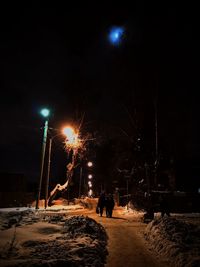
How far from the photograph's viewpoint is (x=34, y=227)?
43.4 feet

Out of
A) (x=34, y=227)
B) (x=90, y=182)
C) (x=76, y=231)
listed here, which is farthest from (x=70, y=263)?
(x=90, y=182)

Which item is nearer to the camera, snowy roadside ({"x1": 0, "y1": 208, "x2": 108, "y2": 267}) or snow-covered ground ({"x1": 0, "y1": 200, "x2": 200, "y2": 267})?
snowy roadside ({"x1": 0, "y1": 208, "x2": 108, "y2": 267})

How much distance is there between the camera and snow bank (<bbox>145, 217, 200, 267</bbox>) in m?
8.09

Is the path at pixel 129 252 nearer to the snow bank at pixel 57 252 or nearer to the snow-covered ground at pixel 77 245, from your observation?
the snow-covered ground at pixel 77 245

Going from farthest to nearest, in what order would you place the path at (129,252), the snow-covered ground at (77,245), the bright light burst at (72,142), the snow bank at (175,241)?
the bright light burst at (72,142)
the path at (129,252)
the snow bank at (175,241)
the snow-covered ground at (77,245)

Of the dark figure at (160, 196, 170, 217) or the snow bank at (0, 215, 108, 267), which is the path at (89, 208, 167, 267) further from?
the dark figure at (160, 196, 170, 217)

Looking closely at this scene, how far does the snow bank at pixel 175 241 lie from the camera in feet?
26.5

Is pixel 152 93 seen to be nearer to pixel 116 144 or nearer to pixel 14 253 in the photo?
pixel 116 144

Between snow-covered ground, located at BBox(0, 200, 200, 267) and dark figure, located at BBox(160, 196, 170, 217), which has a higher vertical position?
dark figure, located at BBox(160, 196, 170, 217)

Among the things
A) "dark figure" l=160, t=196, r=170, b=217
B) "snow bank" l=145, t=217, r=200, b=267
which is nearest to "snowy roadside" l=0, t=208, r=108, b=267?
"snow bank" l=145, t=217, r=200, b=267

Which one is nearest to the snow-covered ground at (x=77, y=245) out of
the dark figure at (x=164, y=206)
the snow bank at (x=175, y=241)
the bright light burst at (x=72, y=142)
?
the snow bank at (x=175, y=241)

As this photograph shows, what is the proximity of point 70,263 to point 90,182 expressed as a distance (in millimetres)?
74844

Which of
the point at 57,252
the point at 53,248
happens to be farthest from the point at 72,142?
the point at 57,252

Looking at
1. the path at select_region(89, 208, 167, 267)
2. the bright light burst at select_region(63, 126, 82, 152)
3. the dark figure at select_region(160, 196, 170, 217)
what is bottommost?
the path at select_region(89, 208, 167, 267)
